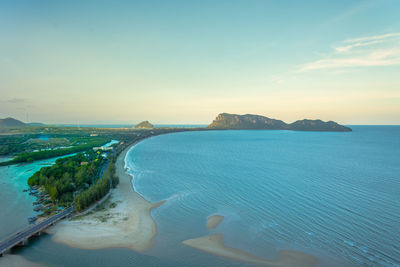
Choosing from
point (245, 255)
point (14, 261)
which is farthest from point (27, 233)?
point (245, 255)

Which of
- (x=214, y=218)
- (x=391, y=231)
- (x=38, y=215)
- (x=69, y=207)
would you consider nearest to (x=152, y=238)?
Result: (x=214, y=218)

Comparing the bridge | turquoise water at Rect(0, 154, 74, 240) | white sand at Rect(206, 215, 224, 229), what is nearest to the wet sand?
white sand at Rect(206, 215, 224, 229)

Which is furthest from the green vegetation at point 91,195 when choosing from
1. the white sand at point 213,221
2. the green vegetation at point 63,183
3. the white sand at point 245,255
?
the white sand at point 213,221

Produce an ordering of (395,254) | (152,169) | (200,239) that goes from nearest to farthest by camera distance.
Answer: (395,254), (200,239), (152,169)

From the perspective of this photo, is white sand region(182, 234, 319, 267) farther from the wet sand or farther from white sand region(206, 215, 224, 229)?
white sand region(206, 215, 224, 229)

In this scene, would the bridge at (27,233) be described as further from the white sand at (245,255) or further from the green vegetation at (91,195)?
the white sand at (245,255)

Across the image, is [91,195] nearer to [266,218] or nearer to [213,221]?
[213,221]

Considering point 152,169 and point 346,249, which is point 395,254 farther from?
point 152,169
